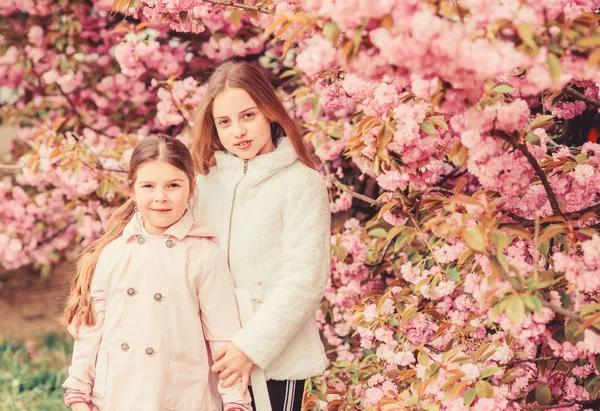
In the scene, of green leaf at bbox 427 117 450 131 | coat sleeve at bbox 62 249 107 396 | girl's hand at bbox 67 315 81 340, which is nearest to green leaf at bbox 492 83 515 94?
green leaf at bbox 427 117 450 131

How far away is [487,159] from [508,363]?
0.68 metres

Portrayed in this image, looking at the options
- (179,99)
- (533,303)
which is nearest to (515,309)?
(533,303)

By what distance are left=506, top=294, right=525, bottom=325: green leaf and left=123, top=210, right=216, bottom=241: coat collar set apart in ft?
3.22

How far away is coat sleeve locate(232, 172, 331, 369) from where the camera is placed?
7.29 feet

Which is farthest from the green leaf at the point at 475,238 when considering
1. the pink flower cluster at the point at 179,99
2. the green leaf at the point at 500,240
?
the pink flower cluster at the point at 179,99

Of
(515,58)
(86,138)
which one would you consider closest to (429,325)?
(515,58)

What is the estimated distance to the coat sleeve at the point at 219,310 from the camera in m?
2.22

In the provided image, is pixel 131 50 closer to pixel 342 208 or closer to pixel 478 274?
pixel 342 208

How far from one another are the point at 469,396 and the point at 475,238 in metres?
0.52

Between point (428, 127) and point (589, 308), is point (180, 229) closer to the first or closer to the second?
point (428, 127)

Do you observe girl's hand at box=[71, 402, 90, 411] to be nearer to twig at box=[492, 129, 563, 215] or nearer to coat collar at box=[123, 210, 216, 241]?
coat collar at box=[123, 210, 216, 241]

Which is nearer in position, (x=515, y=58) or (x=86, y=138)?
(x=515, y=58)

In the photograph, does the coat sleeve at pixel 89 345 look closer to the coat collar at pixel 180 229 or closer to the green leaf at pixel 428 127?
the coat collar at pixel 180 229

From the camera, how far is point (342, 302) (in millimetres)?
3410
